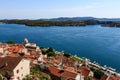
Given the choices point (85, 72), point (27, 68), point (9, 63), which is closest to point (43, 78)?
point (27, 68)

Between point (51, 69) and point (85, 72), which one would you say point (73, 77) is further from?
point (85, 72)

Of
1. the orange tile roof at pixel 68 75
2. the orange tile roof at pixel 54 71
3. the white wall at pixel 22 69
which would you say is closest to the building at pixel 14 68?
the white wall at pixel 22 69

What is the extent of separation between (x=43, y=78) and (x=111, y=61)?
26.8m

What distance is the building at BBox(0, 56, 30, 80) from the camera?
760 inches

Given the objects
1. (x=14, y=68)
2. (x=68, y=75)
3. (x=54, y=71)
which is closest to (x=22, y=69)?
(x=14, y=68)

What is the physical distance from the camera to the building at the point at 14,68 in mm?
19312

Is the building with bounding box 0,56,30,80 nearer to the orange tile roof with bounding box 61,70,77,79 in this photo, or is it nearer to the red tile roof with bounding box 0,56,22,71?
the red tile roof with bounding box 0,56,22,71

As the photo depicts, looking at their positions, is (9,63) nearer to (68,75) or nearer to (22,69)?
(22,69)

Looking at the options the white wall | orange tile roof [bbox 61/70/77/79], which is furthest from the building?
orange tile roof [bbox 61/70/77/79]

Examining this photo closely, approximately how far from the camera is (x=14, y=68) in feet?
63.5

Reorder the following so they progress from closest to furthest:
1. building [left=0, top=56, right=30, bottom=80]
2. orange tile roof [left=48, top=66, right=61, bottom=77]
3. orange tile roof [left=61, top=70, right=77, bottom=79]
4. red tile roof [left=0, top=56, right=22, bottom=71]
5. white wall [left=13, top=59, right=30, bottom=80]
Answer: building [left=0, top=56, right=30, bottom=80] < red tile roof [left=0, top=56, right=22, bottom=71] < white wall [left=13, top=59, right=30, bottom=80] < orange tile roof [left=61, top=70, right=77, bottom=79] < orange tile roof [left=48, top=66, right=61, bottom=77]

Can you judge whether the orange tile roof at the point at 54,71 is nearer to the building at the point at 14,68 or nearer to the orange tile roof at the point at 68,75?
the orange tile roof at the point at 68,75

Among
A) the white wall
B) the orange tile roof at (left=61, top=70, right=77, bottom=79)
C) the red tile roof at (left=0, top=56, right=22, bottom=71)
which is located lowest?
the orange tile roof at (left=61, top=70, right=77, bottom=79)

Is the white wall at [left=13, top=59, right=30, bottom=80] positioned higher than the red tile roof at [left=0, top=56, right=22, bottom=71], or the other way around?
the red tile roof at [left=0, top=56, right=22, bottom=71]
